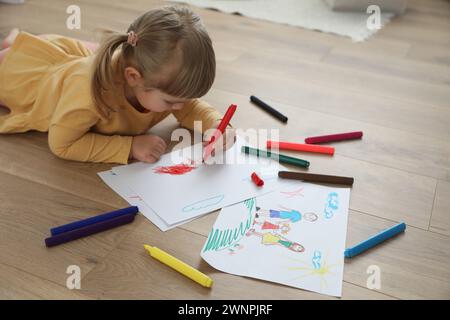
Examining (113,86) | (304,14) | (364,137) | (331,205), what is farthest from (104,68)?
(304,14)

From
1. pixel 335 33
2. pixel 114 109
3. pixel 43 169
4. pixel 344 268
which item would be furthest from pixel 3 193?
pixel 335 33

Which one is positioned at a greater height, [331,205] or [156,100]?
[156,100]

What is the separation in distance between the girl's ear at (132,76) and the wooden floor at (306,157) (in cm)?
19

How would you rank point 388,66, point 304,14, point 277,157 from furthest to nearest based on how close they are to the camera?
point 304,14
point 388,66
point 277,157

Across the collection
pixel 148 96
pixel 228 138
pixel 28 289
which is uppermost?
pixel 148 96

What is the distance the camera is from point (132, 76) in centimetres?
89

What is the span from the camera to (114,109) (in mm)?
959

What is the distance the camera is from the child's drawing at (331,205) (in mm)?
872

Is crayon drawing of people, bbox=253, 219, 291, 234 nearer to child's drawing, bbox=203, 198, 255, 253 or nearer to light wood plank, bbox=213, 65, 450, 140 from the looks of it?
child's drawing, bbox=203, 198, 255, 253

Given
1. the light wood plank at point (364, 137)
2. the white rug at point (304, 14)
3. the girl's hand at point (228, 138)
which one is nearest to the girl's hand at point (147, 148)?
the girl's hand at point (228, 138)

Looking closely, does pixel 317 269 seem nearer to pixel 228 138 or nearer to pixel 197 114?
pixel 228 138

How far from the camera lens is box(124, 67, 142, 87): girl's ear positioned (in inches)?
34.6

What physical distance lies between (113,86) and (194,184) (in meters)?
0.24

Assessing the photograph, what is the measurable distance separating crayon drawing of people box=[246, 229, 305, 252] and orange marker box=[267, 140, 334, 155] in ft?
0.95
